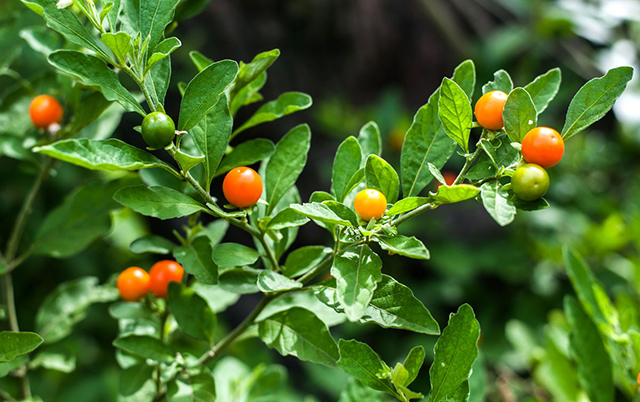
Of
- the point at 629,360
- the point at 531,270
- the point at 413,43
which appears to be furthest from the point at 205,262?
the point at 413,43

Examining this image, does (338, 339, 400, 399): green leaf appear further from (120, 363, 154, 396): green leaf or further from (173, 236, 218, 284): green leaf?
(120, 363, 154, 396): green leaf

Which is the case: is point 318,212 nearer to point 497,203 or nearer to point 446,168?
point 497,203

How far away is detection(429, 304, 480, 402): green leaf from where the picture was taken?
78 cm

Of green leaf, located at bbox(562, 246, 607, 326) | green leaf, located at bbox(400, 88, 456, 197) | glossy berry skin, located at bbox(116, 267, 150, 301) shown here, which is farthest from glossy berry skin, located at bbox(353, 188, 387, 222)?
green leaf, located at bbox(562, 246, 607, 326)

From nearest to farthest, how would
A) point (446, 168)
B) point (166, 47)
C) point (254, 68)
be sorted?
1. point (166, 47)
2. point (254, 68)
3. point (446, 168)

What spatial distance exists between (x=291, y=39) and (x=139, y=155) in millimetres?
3500

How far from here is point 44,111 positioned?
1.03 m

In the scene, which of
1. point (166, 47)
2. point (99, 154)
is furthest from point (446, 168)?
point (99, 154)

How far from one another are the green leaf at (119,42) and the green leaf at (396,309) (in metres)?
0.47

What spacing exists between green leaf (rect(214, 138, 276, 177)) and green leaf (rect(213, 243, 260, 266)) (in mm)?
154

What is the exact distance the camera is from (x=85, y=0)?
0.71m

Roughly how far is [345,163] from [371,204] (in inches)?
5.9

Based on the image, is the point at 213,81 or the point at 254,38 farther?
the point at 254,38

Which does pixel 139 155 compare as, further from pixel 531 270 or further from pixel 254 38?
pixel 254 38
